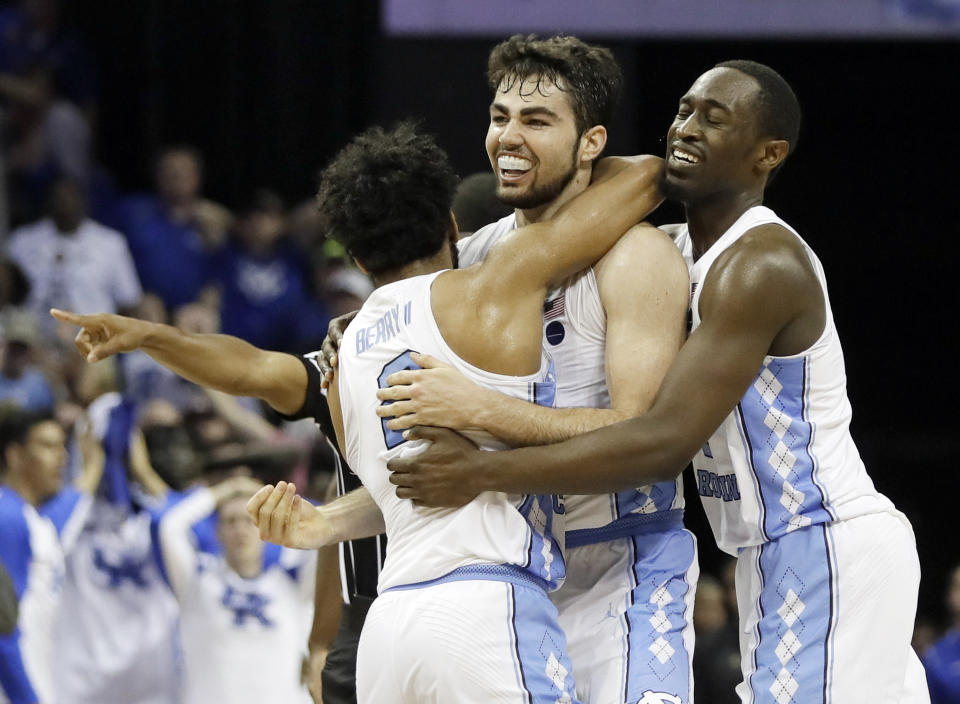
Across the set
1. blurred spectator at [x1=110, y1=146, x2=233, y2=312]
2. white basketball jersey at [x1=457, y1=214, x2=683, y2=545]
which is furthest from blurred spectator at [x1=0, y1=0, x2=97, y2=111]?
white basketball jersey at [x1=457, y1=214, x2=683, y2=545]

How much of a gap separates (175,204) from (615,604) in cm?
683

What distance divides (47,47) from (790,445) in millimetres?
8059

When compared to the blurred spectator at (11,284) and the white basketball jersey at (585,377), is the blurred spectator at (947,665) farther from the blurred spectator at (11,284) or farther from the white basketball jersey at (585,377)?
the blurred spectator at (11,284)

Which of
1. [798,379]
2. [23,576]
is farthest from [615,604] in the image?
[23,576]

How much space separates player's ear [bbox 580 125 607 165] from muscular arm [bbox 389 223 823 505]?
54 cm

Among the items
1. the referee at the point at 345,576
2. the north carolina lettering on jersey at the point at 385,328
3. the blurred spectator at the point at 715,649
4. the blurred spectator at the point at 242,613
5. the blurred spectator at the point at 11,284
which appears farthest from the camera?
the blurred spectator at the point at 11,284

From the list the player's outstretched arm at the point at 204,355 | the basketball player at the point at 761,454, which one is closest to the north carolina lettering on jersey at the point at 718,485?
the basketball player at the point at 761,454

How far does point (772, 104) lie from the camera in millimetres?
3932

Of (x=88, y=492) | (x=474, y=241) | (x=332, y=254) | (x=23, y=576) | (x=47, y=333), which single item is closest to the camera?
(x=474, y=241)

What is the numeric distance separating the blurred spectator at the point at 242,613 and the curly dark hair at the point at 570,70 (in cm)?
428

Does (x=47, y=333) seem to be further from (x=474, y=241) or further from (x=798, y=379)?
(x=798, y=379)

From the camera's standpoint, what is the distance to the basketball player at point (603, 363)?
12.1 ft

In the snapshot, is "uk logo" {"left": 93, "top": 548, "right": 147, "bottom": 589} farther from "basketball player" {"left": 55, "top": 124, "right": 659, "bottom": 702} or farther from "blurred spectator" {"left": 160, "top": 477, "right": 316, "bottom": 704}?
"basketball player" {"left": 55, "top": 124, "right": 659, "bottom": 702}

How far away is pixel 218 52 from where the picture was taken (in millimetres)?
10516
